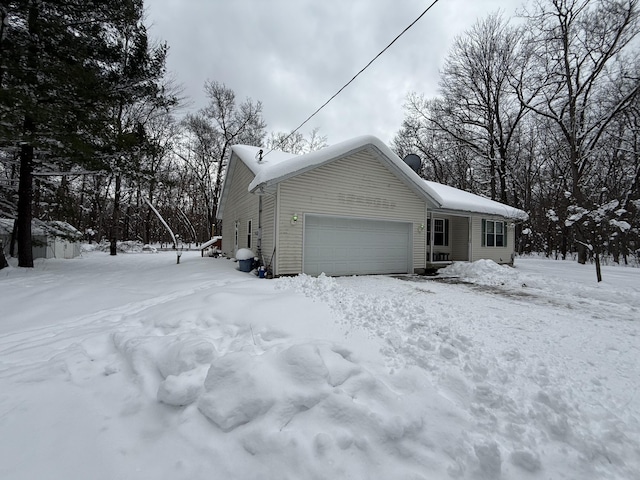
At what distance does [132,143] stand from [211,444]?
9.35 metres

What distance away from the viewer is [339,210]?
9.16 metres

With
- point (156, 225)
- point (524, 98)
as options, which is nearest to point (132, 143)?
point (524, 98)

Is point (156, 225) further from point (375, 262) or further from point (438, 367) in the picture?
point (438, 367)

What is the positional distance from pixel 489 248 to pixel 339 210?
8889 millimetres

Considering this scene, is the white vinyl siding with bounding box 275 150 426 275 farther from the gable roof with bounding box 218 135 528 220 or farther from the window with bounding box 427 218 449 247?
the window with bounding box 427 218 449 247

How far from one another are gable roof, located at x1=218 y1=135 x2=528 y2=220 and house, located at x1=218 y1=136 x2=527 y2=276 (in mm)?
31

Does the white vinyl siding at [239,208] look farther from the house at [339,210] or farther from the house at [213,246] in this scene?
the house at [213,246]

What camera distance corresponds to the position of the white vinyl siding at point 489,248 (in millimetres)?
12953

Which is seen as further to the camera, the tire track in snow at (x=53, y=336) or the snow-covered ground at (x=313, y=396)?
the tire track in snow at (x=53, y=336)

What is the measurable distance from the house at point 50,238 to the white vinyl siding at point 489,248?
53.8 feet

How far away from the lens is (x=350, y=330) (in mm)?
3512

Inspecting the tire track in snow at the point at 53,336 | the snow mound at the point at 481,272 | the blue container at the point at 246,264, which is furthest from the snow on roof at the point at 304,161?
the tire track in snow at the point at 53,336

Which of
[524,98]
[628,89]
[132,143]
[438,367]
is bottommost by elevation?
[438,367]

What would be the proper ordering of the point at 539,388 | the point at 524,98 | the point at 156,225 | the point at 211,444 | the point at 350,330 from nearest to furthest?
the point at 211,444 → the point at 539,388 → the point at 350,330 → the point at 524,98 → the point at 156,225
